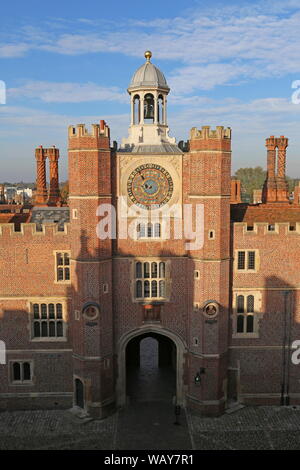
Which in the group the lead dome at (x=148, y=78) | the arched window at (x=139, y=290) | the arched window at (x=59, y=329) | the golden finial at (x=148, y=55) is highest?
the golden finial at (x=148, y=55)

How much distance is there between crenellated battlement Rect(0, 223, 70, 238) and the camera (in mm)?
25094

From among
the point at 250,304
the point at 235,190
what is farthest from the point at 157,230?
the point at 235,190

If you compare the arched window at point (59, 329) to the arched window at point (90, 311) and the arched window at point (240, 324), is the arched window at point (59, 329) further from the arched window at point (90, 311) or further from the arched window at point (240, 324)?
the arched window at point (240, 324)

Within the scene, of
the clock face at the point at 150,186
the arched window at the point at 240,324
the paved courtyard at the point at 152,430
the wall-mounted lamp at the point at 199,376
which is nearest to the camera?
the paved courtyard at the point at 152,430

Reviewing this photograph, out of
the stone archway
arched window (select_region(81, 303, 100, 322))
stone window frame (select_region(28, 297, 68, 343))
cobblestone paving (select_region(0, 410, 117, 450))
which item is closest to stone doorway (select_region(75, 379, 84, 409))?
cobblestone paving (select_region(0, 410, 117, 450))

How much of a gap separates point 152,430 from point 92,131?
55.4 feet

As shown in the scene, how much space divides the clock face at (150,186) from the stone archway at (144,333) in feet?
24.7

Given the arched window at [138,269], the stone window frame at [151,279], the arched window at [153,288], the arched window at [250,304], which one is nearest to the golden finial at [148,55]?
the stone window frame at [151,279]

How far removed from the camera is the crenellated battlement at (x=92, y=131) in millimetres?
23375

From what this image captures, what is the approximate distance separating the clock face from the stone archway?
7532mm

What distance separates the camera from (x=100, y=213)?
24.0 m

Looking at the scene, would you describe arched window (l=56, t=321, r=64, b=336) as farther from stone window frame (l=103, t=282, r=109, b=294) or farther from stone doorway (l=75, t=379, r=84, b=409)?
stone window frame (l=103, t=282, r=109, b=294)

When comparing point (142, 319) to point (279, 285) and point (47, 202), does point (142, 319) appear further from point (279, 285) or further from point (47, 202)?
point (47, 202)

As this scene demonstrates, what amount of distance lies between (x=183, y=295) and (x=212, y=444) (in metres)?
8.16
